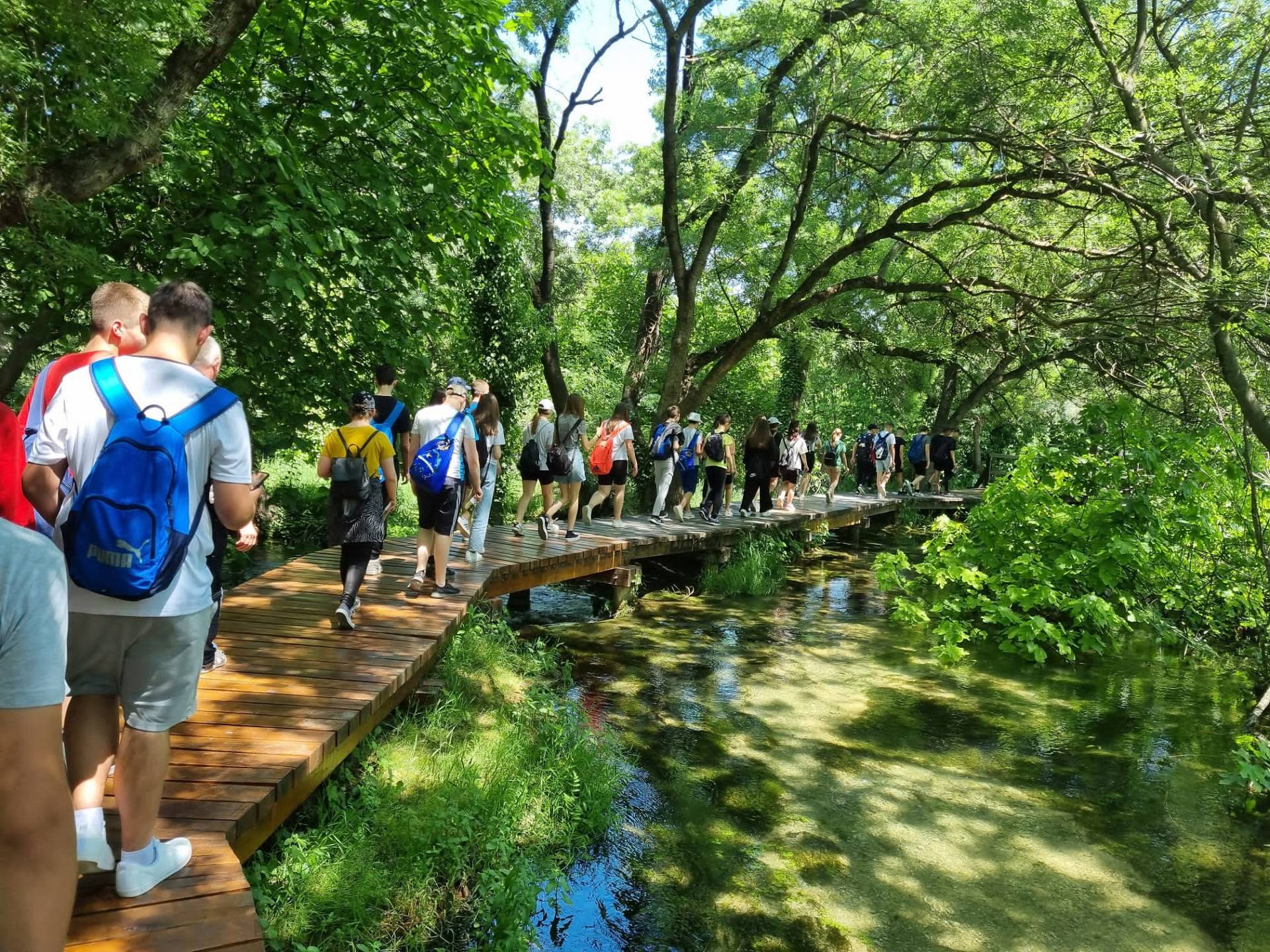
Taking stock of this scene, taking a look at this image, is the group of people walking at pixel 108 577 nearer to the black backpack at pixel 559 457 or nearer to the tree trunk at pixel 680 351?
the black backpack at pixel 559 457

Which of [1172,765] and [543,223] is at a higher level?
[543,223]

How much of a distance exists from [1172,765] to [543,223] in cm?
1439

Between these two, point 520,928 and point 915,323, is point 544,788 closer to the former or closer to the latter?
point 520,928

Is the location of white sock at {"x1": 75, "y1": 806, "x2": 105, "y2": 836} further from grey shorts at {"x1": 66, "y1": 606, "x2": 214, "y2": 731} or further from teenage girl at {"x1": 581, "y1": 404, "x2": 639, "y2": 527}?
teenage girl at {"x1": 581, "y1": 404, "x2": 639, "y2": 527}

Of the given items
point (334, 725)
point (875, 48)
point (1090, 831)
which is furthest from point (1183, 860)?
point (875, 48)

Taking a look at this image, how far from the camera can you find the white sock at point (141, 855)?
2.82 m

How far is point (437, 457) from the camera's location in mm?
6234

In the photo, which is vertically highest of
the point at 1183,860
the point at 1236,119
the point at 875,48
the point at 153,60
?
the point at 875,48

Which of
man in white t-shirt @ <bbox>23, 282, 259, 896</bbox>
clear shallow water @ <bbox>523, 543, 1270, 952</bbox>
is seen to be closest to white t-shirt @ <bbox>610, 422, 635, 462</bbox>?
clear shallow water @ <bbox>523, 543, 1270, 952</bbox>

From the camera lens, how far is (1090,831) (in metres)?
5.69

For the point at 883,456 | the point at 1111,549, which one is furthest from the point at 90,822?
the point at 883,456

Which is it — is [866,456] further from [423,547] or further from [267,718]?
[267,718]

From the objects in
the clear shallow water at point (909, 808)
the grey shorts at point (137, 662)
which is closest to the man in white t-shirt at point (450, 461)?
the clear shallow water at point (909, 808)

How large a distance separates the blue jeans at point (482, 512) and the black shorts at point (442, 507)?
1.47 m
